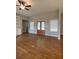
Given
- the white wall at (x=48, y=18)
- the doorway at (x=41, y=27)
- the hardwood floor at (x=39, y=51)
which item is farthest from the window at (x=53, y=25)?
the hardwood floor at (x=39, y=51)

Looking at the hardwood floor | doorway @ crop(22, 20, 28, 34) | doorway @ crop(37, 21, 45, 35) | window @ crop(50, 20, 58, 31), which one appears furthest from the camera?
doorway @ crop(22, 20, 28, 34)

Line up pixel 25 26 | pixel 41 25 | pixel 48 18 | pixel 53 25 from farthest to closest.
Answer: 1. pixel 25 26
2. pixel 41 25
3. pixel 48 18
4. pixel 53 25

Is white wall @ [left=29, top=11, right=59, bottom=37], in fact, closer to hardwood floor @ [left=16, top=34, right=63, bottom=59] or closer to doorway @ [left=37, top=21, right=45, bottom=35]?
doorway @ [left=37, top=21, right=45, bottom=35]

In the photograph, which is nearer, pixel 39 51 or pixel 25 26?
pixel 39 51

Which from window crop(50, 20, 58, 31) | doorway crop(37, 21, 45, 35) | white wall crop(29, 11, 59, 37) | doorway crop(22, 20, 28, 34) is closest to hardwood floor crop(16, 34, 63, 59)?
window crop(50, 20, 58, 31)

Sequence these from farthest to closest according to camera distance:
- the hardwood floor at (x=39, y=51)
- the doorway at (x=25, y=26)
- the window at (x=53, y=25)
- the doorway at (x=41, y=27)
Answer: the doorway at (x=25, y=26) < the doorway at (x=41, y=27) < the window at (x=53, y=25) < the hardwood floor at (x=39, y=51)

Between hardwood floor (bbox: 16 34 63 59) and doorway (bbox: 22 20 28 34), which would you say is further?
doorway (bbox: 22 20 28 34)

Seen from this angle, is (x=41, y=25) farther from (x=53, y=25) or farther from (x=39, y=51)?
(x=39, y=51)

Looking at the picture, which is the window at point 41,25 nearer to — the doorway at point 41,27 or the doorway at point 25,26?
the doorway at point 41,27

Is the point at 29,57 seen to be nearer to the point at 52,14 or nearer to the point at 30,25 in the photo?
the point at 52,14

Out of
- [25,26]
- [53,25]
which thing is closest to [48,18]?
[53,25]

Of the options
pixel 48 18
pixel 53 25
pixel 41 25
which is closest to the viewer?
pixel 53 25

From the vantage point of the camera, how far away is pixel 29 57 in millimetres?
3734

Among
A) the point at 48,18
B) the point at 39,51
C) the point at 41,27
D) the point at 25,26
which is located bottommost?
the point at 39,51
